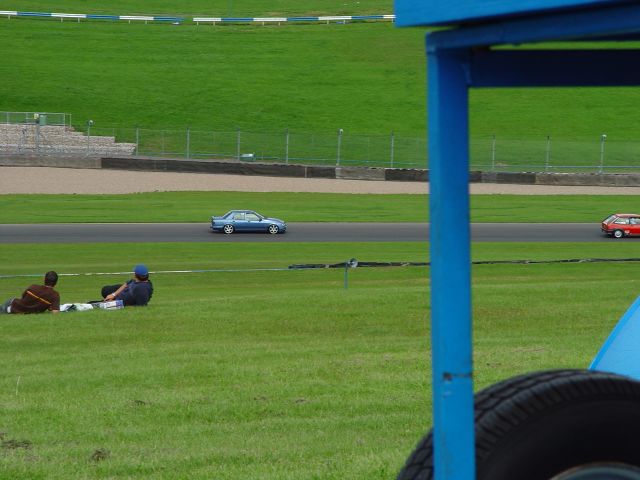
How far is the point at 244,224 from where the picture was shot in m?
40.3

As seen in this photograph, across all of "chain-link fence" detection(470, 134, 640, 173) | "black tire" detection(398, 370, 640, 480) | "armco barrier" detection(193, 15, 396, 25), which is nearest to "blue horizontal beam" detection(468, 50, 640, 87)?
"black tire" detection(398, 370, 640, 480)

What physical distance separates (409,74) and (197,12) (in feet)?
97.7

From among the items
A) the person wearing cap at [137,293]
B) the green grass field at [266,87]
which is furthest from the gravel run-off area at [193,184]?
the person wearing cap at [137,293]

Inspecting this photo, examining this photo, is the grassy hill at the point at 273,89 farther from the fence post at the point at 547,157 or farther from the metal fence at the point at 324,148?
the fence post at the point at 547,157

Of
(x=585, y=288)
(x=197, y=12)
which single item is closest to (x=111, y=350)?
(x=585, y=288)

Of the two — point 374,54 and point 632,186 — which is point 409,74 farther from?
point 632,186

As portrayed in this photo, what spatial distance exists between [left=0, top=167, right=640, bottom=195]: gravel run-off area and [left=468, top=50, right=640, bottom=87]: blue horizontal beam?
49.6m

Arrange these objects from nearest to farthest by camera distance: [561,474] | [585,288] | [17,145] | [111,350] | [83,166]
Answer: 1. [561,474]
2. [111,350]
3. [585,288]
4. [83,166]
5. [17,145]

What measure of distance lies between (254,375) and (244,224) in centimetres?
3019

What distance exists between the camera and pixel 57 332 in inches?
568

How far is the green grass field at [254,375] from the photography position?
7.02 metres

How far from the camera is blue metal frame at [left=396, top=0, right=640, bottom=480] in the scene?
270 cm

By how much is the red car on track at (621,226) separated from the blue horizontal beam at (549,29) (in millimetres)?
39198

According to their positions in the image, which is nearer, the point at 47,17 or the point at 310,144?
the point at 310,144
